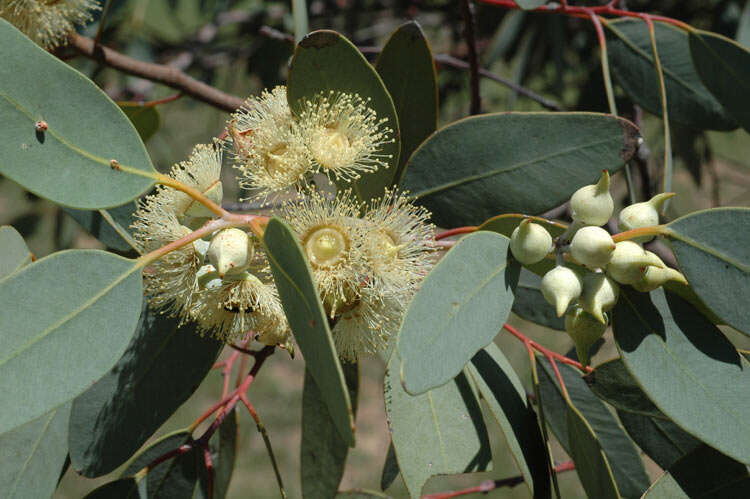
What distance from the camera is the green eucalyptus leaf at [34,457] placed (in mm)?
1033

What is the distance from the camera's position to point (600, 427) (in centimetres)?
119

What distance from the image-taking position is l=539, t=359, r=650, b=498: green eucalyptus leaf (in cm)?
114

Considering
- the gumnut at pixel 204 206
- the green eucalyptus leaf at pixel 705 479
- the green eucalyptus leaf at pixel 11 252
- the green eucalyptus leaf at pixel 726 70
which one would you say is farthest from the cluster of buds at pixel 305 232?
the green eucalyptus leaf at pixel 726 70

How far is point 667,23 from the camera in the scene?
1378 millimetres

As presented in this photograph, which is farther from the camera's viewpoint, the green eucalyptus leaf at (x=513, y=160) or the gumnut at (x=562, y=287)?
the green eucalyptus leaf at (x=513, y=160)

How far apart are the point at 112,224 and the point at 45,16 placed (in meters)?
0.52

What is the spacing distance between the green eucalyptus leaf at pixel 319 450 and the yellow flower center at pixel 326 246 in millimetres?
371

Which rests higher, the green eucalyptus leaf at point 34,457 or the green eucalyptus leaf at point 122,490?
the green eucalyptus leaf at point 34,457

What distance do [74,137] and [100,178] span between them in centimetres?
6

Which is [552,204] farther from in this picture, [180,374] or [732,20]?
[732,20]

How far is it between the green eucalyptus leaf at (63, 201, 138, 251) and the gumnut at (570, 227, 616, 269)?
0.77 metres

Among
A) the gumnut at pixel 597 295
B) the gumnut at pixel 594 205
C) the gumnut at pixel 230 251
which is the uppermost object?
the gumnut at pixel 594 205

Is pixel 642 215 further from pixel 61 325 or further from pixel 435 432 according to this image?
pixel 61 325

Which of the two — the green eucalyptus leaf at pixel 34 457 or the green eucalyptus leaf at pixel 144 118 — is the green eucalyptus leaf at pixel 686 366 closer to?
the green eucalyptus leaf at pixel 34 457
